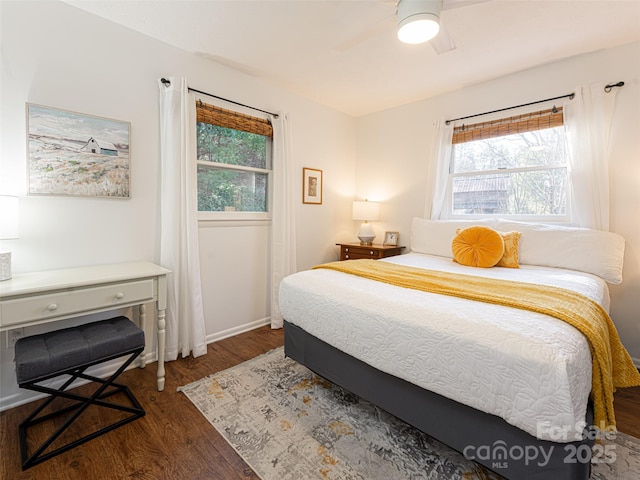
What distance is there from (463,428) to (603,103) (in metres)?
2.78

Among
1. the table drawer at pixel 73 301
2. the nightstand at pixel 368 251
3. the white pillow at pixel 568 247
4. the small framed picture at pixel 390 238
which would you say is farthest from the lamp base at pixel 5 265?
the small framed picture at pixel 390 238

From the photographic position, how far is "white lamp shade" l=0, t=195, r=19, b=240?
160 centimetres

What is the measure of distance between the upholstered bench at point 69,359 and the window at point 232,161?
53.3 inches

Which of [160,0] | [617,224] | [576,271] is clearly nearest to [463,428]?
[576,271]

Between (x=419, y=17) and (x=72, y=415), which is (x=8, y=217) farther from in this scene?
(x=419, y=17)

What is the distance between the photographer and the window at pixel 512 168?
280 centimetres

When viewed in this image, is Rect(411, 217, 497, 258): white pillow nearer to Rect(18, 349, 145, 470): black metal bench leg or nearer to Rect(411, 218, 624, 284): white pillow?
→ Rect(411, 218, 624, 284): white pillow

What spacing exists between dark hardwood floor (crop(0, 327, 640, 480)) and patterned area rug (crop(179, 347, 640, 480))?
3.4 inches

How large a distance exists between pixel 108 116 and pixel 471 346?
2653 millimetres

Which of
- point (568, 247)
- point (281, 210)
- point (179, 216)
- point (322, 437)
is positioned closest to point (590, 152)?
point (568, 247)

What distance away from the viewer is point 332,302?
5.84 ft

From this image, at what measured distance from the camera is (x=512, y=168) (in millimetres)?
3047

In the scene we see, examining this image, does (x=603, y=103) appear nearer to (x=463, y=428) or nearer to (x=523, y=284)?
(x=523, y=284)

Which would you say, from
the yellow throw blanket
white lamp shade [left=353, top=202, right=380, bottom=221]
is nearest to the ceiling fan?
the yellow throw blanket
